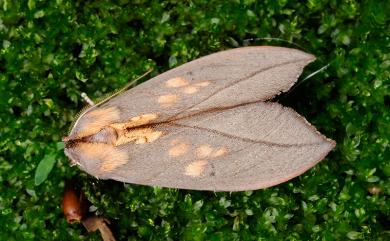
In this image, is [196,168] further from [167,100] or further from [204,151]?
[167,100]

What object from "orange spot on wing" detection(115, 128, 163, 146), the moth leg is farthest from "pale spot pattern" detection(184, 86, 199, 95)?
the moth leg

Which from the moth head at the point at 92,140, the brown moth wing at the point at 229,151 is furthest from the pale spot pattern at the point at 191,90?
the moth head at the point at 92,140

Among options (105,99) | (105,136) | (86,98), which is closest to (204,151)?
(105,136)

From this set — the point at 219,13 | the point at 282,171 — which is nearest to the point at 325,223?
A: the point at 282,171

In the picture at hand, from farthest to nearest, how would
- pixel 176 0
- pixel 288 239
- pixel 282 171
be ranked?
pixel 176 0
pixel 288 239
pixel 282 171

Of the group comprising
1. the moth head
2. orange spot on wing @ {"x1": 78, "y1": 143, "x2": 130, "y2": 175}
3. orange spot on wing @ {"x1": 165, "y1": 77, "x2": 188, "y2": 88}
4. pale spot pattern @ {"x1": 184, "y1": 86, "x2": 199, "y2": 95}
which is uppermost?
orange spot on wing @ {"x1": 165, "y1": 77, "x2": 188, "y2": 88}

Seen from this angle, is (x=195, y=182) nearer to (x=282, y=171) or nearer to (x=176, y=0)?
(x=282, y=171)

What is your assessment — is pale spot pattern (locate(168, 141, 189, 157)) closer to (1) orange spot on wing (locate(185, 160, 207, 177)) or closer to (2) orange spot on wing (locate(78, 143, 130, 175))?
(1) orange spot on wing (locate(185, 160, 207, 177))
